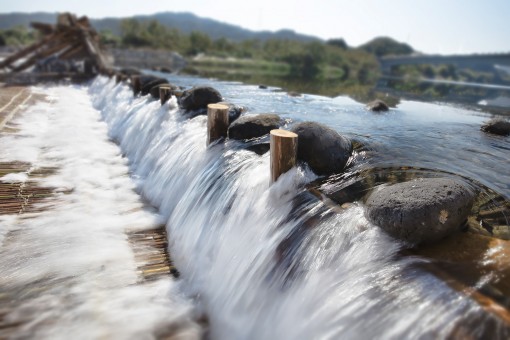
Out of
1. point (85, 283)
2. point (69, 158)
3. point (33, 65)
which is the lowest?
point (85, 283)

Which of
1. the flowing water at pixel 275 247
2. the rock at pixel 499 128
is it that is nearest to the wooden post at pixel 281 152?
the flowing water at pixel 275 247

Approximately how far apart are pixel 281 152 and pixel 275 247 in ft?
3.47

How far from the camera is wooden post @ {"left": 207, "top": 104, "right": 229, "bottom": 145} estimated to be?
523cm

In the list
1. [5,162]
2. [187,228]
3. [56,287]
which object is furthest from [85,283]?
[5,162]

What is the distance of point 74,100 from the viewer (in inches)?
577

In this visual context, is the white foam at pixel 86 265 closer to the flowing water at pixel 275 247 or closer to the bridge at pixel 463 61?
the flowing water at pixel 275 247

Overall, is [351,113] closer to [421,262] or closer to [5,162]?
[421,262]

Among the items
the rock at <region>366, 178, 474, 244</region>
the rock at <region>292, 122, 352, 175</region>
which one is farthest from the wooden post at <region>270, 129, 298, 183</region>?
the rock at <region>366, 178, 474, 244</region>

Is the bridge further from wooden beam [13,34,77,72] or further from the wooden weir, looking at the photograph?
wooden beam [13,34,77,72]

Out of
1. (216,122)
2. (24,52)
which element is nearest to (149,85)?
(216,122)

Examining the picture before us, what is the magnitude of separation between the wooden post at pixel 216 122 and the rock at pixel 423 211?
3074mm

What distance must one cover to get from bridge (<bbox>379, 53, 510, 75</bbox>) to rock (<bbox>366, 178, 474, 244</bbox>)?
43803 mm

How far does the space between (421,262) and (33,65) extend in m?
27.8

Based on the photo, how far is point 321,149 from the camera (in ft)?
12.8
